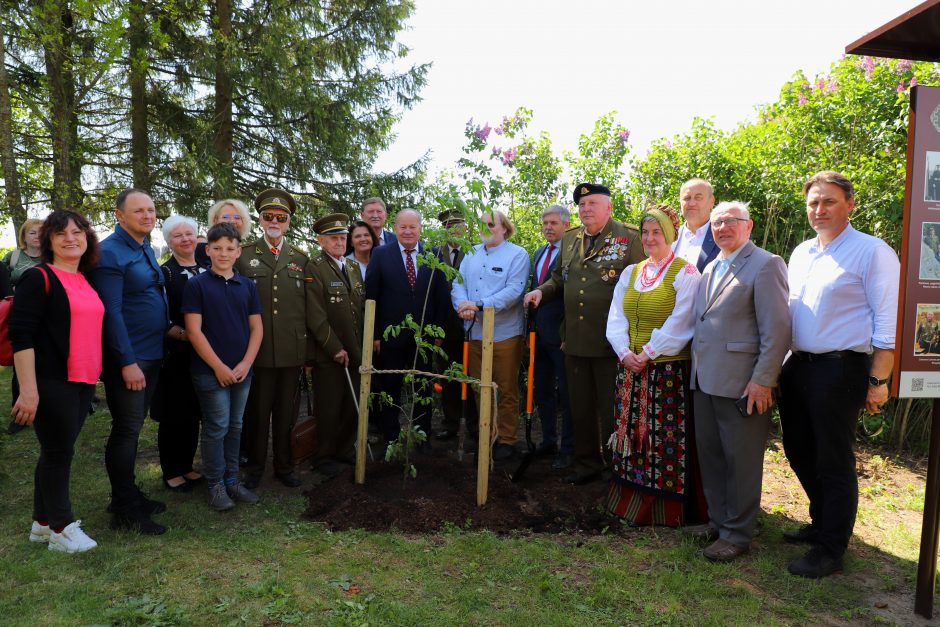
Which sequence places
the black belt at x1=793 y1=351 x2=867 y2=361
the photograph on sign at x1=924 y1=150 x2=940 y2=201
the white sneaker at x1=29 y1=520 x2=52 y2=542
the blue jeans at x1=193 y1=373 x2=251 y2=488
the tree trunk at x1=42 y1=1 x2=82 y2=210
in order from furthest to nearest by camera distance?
the tree trunk at x1=42 y1=1 x2=82 y2=210, the blue jeans at x1=193 y1=373 x2=251 y2=488, the white sneaker at x1=29 y1=520 x2=52 y2=542, the black belt at x1=793 y1=351 x2=867 y2=361, the photograph on sign at x1=924 y1=150 x2=940 y2=201

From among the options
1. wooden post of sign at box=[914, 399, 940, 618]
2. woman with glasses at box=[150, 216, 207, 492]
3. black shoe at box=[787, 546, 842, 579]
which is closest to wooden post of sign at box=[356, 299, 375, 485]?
woman with glasses at box=[150, 216, 207, 492]

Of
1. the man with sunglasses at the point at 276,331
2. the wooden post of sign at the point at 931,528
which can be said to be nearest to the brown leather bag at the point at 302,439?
the man with sunglasses at the point at 276,331

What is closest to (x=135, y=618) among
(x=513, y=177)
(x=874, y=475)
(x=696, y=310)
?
(x=696, y=310)

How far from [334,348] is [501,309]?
Result: 1505 mm

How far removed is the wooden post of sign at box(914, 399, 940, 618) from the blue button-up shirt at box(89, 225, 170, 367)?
4.57 metres

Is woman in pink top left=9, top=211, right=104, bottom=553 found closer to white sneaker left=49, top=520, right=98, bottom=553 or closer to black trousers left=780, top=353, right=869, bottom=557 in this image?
white sneaker left=49, top=520, right=98, bottom=553

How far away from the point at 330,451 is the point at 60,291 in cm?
253

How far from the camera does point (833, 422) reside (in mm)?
3350

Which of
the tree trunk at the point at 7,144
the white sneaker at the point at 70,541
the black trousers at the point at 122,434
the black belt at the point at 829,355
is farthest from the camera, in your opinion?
the tree trunk at the point at 7,144

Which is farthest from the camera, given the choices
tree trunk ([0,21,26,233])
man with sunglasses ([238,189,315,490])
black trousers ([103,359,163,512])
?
tree trunk ([0,21,26,233])

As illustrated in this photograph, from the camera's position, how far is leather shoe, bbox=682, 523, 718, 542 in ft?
12.8

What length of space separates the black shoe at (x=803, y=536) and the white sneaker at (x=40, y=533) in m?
4.73

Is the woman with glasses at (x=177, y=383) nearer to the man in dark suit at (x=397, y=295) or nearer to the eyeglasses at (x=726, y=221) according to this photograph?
the man in dark suit at (x=397, y=295)

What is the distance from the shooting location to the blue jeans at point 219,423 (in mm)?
4230
